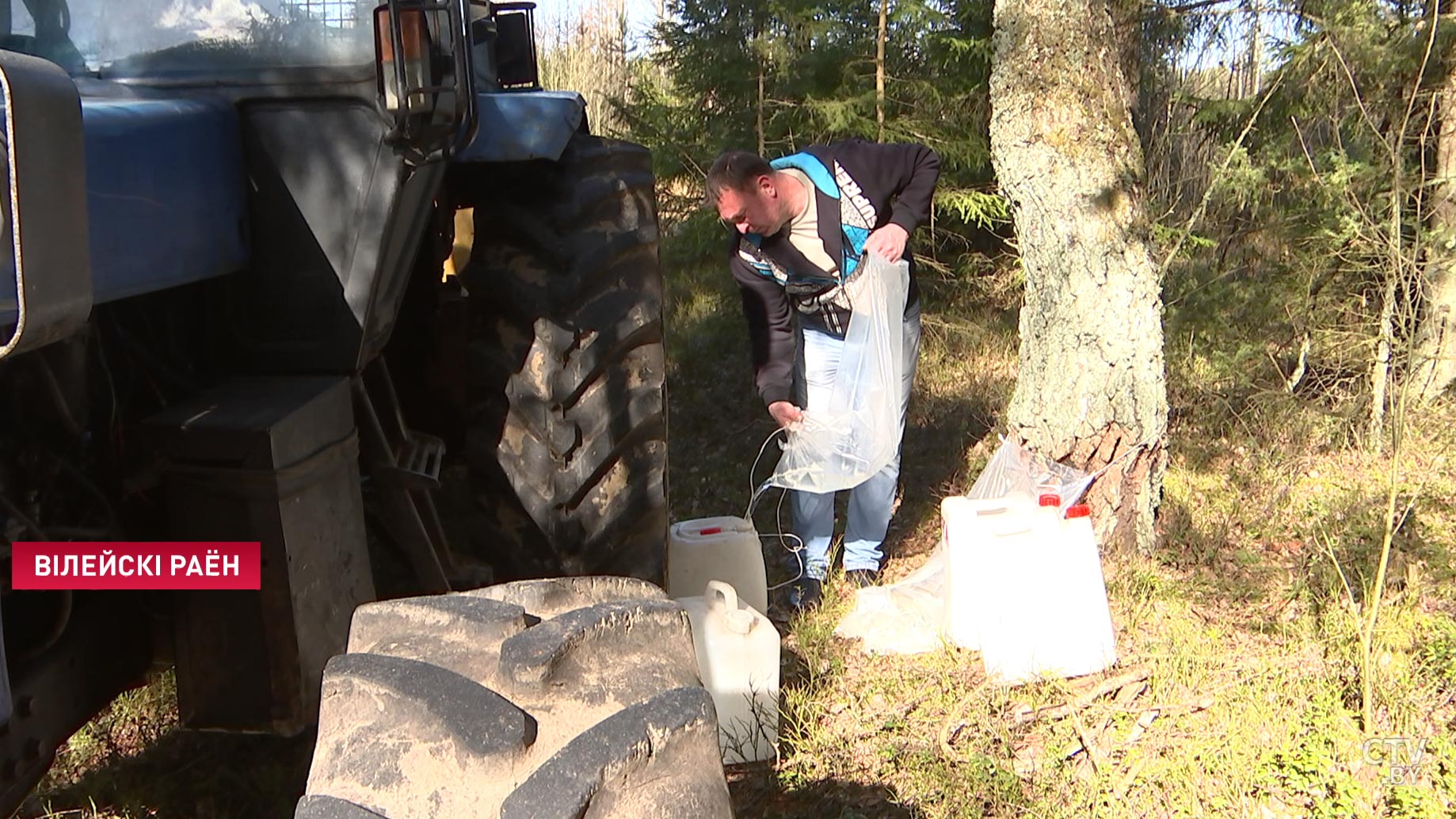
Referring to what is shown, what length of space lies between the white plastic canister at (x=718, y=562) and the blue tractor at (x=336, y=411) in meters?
0.52

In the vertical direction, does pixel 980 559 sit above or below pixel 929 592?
above

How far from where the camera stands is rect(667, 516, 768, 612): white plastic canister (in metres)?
3.59

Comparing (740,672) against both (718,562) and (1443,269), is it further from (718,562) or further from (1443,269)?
(1443,269)

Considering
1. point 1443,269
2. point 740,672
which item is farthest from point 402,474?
point 1443,269

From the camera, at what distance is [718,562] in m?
3.62

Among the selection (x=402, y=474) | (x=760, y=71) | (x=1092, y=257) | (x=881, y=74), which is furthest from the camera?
(x=760, y=71)

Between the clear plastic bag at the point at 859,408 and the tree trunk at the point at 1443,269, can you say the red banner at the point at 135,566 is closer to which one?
the clear plastic bag at the point at 859,408

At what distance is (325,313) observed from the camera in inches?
86.7

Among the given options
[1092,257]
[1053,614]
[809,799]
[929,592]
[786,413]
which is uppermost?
[1092,257]

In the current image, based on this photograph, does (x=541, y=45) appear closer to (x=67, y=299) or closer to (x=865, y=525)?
(x=865, y=525)

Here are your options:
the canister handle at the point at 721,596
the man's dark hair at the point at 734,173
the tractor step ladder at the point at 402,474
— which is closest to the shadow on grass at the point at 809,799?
the canister handle at the point at 721,596

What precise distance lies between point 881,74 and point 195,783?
192 inches

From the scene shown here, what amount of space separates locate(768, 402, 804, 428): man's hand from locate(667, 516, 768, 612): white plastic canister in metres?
0.38

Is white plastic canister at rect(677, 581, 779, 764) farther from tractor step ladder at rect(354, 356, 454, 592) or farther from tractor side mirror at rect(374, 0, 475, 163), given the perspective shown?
tractor side mirror at rect(374, 0, 475, 163)
